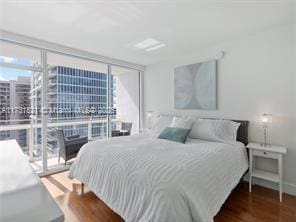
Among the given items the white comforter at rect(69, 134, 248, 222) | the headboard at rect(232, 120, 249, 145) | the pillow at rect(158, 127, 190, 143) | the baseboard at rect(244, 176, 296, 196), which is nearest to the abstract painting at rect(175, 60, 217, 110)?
the headboard at rect(232, 120, 249, 145)

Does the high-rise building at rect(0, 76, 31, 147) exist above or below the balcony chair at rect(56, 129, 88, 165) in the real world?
above

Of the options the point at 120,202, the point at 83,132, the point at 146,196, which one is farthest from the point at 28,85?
the point at 146,196

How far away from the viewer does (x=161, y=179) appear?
4.77 feet

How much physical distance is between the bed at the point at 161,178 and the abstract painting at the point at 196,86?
130cm

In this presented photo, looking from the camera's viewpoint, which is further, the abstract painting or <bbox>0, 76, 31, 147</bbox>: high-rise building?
the abstract painting

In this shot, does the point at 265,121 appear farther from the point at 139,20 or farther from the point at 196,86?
the point at 139,20

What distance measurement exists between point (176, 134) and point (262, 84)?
5.34 feet

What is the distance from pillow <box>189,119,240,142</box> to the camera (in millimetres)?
2803

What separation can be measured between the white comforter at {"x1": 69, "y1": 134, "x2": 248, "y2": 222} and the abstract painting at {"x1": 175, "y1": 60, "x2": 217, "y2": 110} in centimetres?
129

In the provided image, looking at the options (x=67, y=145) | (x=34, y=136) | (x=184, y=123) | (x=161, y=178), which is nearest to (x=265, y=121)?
(x=184, y=123)

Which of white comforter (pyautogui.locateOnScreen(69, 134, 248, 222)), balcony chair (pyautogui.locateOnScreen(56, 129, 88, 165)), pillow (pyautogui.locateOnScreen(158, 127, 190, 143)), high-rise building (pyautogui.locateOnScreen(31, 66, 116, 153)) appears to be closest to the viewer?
white comforter (pyautogui.locateOnScreen(69, 134, 248, 222))

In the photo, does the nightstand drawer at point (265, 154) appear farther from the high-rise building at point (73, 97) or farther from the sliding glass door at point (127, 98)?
the high-rise building at point (73, 97)

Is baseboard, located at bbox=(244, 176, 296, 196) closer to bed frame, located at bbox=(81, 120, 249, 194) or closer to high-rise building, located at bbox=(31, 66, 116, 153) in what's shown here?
bed frame, located at bbox=(81, 120, 249, 194)

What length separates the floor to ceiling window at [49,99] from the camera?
3076 millimetres
